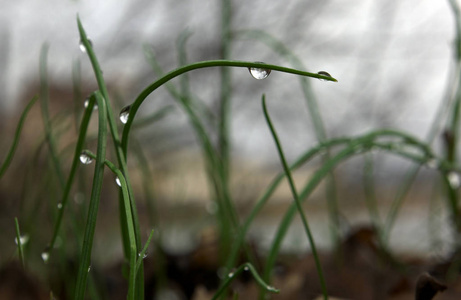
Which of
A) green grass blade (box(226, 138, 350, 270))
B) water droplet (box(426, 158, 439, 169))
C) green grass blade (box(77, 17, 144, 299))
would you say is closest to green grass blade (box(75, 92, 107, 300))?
green grass blade (box(77, 17, 144, 299))

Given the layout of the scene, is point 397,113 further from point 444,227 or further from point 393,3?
point 444,227

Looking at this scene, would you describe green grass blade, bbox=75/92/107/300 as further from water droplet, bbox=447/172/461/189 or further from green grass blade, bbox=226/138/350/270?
water droplet, bbox=447/172/461/189

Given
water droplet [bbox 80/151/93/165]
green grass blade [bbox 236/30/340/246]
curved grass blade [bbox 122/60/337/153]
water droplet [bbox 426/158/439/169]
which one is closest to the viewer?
curved grass blade [bbox 122/60/337/153]

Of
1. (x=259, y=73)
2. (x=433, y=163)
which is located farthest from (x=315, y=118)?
(x=259, y=73)

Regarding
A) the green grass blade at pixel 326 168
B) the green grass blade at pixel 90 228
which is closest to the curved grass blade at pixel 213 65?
the green grass blade at pixel 90 228

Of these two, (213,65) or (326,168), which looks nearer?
(213,65)

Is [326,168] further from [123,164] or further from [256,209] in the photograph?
[123,164]

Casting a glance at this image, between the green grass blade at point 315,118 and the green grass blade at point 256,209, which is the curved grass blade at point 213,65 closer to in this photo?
the green grass blade at point 256,209

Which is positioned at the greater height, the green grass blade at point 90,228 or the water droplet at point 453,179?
the green grass blade at point 90,228

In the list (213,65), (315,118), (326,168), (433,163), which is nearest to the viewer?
(213,65)
